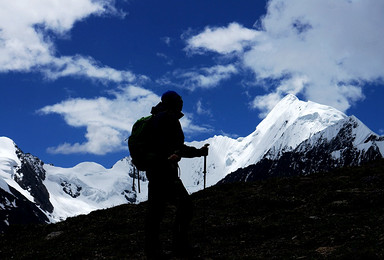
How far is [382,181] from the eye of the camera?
19062 millimetres

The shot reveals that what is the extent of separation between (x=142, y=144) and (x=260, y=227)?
19.8 feet

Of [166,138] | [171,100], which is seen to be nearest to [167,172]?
[166,138]

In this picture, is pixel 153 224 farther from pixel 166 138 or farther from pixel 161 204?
pixel 166 138

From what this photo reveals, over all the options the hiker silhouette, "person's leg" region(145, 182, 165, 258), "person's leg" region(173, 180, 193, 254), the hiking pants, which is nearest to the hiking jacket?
the hiker silhouette

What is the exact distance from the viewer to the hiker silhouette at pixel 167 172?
33.0 ft

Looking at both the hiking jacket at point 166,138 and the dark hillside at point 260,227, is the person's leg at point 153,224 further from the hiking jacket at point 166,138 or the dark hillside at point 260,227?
the dark hillside at point 260,227

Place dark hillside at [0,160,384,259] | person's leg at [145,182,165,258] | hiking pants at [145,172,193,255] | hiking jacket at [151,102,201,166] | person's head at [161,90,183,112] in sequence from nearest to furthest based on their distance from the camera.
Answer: hiking jacket at [151,102,201,166] → hiking pants at [145,172,193,255] → person's leg at [145,182,165,258] → person's head at [161,90,183,112] → dark hillside at [0,160,384,259]

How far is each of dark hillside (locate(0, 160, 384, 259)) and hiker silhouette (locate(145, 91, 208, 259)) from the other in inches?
Answer: 58.6

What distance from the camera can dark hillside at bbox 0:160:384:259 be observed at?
11.7 m

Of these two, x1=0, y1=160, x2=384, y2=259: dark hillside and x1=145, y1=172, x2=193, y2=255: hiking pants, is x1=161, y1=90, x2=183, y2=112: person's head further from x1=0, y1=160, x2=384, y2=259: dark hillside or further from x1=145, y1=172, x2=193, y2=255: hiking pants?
x1=0, y1=160, x2=384, y2=259: dark hillside

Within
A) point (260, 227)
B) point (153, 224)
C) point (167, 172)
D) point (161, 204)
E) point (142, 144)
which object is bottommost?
point (153, 224)

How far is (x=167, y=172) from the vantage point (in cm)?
1018

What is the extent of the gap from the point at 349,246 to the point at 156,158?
4.96 m

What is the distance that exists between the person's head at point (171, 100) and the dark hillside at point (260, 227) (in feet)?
12.4
